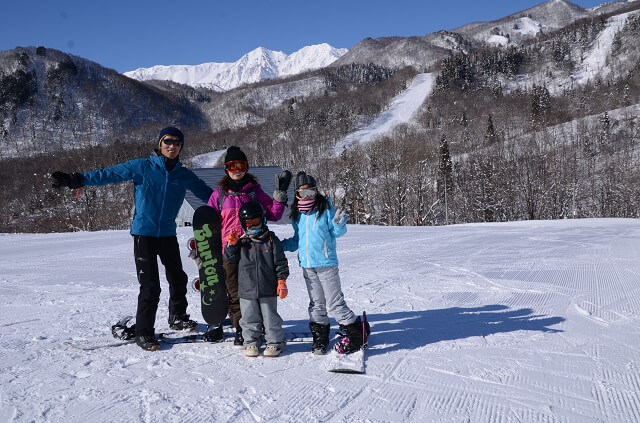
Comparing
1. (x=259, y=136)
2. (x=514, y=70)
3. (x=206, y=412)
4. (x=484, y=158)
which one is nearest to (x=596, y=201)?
(x=484, y=158)

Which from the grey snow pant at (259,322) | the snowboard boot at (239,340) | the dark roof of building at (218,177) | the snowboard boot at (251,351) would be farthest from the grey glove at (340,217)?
the dark roof of building at (218,177)

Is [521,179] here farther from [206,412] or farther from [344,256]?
[206,412]

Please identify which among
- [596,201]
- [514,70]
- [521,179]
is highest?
[514,70]

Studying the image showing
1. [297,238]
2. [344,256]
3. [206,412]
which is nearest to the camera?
[206,412]

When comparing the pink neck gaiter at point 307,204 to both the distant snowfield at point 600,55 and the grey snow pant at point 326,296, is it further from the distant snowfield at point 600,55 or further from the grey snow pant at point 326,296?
the distant snowfield at point 600,55

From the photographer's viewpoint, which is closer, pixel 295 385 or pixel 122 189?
pixel 295 385

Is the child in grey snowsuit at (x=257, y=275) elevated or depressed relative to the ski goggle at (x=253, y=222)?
depressed

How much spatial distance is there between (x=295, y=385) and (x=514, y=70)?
132371mm

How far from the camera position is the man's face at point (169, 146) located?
3.66 meters

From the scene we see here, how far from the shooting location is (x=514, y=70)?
383 ft

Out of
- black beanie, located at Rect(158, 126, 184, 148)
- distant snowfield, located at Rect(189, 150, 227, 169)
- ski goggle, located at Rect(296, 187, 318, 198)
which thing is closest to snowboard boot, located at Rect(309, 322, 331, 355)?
ski goggle, located at Rect(296, 187, 318, 198)

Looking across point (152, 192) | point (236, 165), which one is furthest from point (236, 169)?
point (152, 192)

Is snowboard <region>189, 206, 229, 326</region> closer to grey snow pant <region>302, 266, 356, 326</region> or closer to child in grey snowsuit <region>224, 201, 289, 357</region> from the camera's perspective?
child in grey snowsuit <region>224, 201, 289, 357</region>

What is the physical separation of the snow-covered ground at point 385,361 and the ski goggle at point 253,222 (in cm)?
103
